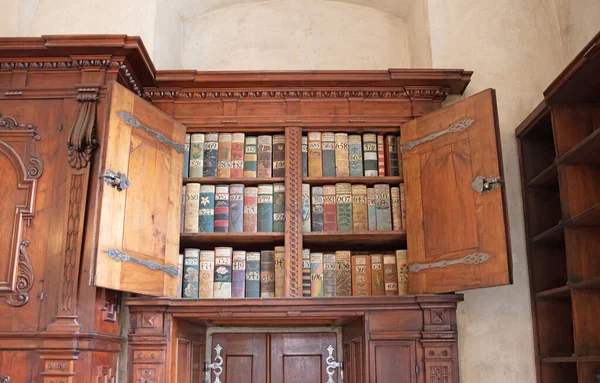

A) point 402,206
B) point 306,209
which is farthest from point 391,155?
point 306,209

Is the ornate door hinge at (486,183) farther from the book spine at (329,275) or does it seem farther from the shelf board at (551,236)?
the book spine at (329,275)

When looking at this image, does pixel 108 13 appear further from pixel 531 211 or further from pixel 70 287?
pixel 531 211

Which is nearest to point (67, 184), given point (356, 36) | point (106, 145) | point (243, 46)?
point (106, 145)

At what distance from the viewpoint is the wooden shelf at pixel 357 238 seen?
3416 millimetres

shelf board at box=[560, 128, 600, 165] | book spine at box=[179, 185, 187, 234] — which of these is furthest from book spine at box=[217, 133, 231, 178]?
shelf board at box=[560, 128, 600, 165]

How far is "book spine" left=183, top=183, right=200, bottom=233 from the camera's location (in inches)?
136

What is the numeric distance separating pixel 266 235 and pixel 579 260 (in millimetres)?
1526

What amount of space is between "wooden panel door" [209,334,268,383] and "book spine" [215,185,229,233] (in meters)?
0.79

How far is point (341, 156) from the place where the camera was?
3582mm

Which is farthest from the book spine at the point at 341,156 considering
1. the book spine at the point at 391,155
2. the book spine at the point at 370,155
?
the book spine at the point at 391,155

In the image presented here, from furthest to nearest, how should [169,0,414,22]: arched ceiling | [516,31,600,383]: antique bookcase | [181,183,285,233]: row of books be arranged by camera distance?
[169,0,414,22]: arched ceiling
[181,183,285,233]: row of books
[516,31,600,383]: antique bookcase

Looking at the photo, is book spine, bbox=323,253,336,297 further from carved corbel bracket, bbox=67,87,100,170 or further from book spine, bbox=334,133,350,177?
carved corbel bracket, bbox=67,87,100,170

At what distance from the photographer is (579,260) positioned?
2908 millimetres

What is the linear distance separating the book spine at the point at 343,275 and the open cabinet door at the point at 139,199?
0.84 m
